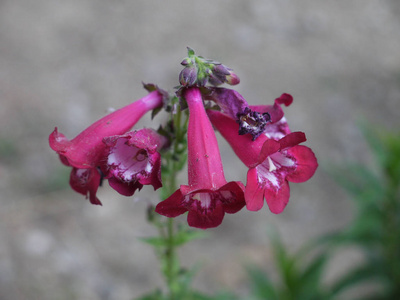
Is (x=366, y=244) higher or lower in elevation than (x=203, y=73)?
lower

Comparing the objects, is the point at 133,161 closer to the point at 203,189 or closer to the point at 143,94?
the point at 203,189

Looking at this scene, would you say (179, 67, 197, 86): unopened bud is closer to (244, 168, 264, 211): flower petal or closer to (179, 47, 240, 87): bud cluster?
(179, 47, 240, 87): bud cluster

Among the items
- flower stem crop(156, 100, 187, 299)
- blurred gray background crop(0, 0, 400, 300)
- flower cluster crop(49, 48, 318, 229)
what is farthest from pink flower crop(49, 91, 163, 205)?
blurred gray background crop(0, 0, 400, 300)

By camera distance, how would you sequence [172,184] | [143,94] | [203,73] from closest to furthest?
[203,73]
[172,184]
[143,94]

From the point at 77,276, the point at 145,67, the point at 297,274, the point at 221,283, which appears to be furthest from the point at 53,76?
the point at 297,274

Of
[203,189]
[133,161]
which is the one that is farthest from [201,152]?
[133,161]

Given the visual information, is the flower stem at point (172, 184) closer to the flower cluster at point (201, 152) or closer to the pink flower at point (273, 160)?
the flower cluster at point (201, 152)

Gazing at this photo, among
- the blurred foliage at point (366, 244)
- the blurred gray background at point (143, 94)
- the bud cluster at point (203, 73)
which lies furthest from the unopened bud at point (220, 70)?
the blurred gray background at point (143, 94)
